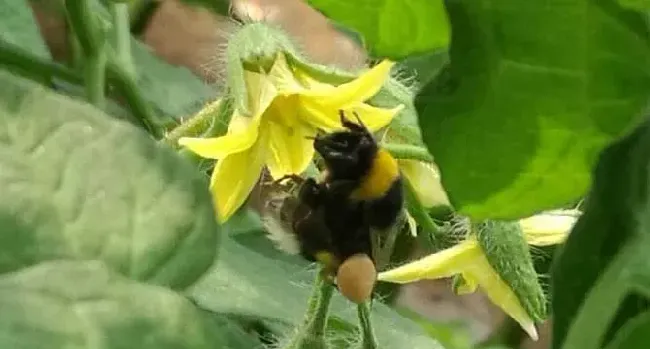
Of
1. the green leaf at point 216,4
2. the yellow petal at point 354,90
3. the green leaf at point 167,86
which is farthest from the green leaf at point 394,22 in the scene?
the green leaf at point 216,4

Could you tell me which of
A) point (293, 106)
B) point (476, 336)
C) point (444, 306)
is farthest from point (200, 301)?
point (444, 306)

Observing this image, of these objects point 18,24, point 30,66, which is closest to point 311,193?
point 30,66

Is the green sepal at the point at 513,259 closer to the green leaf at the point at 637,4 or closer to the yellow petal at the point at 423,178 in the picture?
the yellow petal at the point at 423,178

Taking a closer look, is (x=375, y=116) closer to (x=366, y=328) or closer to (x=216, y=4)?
(x=366, y=328)

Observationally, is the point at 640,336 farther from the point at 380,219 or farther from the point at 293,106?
the point at 293,106

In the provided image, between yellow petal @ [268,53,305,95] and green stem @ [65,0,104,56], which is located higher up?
yellow petal @ [268,53,305,95]

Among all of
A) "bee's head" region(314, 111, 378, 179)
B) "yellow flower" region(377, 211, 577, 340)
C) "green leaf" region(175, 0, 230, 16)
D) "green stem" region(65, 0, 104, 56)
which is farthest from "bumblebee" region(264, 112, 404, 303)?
"green leaf" region(175, 0, 230, 16)

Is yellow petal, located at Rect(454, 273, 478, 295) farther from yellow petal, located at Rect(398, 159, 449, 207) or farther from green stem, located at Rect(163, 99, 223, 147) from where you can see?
green stem, located at Rect(163, 99, 223, 147)
